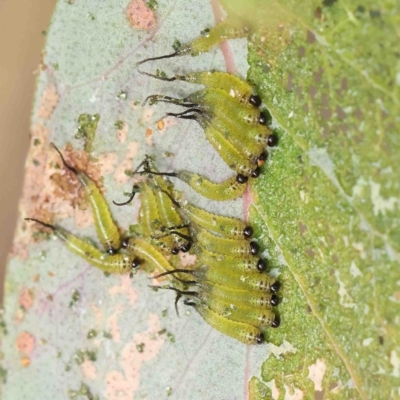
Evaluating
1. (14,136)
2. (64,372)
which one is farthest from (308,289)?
(14,136)

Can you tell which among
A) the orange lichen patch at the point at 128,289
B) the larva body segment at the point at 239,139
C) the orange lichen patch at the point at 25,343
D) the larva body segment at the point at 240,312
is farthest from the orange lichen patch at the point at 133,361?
the larva body segment at the point at 239,139

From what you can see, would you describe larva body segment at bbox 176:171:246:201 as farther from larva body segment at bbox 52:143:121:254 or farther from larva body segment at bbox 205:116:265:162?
larva body segment at bbox 52:143:121:254

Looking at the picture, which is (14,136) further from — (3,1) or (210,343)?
(210,343)

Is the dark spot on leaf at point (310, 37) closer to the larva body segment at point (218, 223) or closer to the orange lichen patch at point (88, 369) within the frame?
the larva body segment at point (218, 223)

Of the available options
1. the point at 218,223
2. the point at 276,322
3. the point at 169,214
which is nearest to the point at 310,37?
the point at 218,223

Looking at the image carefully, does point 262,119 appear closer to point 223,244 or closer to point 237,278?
point 223,244
